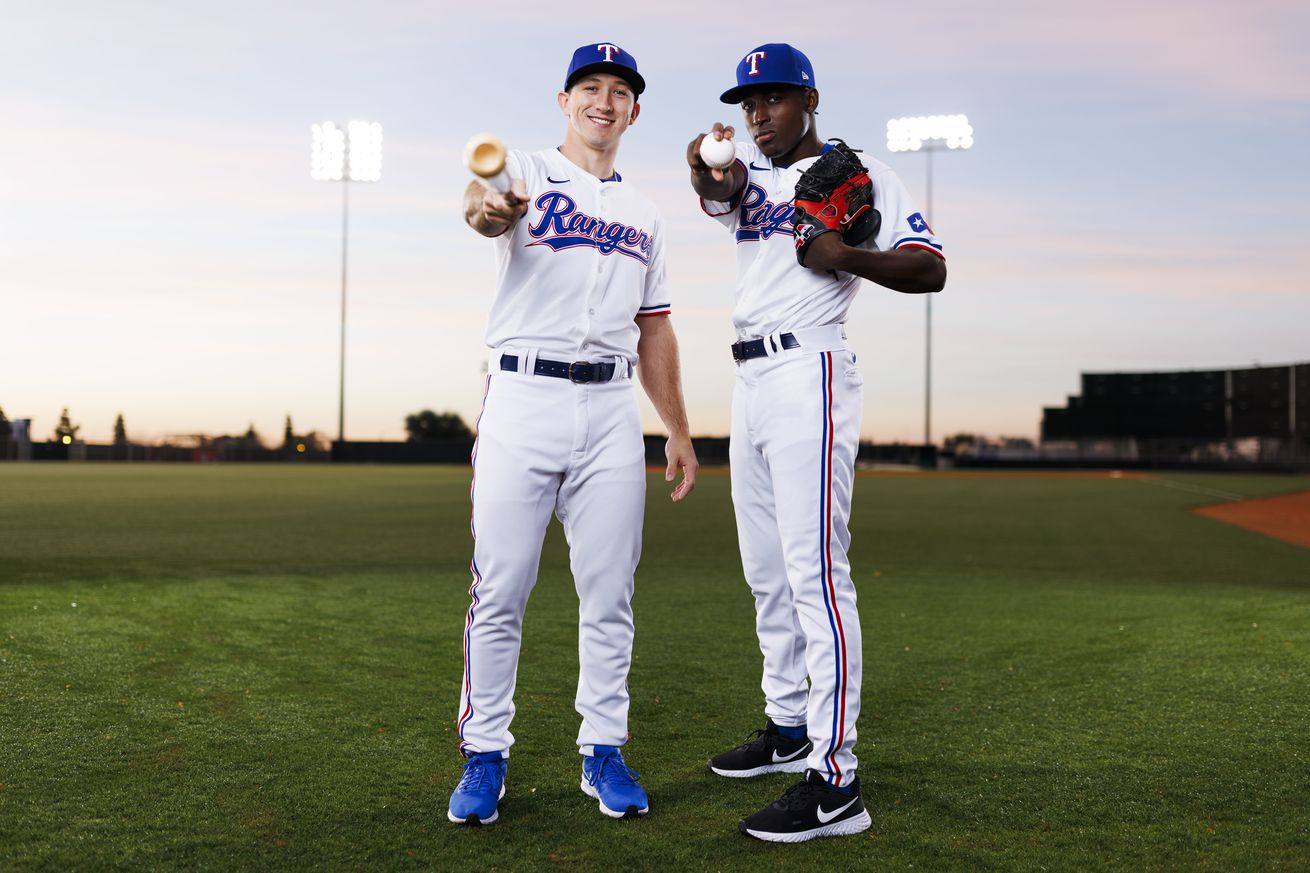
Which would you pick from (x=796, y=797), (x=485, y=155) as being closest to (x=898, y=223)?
(x=485, y=155)

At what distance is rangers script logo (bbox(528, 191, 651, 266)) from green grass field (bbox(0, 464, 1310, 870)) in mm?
1581

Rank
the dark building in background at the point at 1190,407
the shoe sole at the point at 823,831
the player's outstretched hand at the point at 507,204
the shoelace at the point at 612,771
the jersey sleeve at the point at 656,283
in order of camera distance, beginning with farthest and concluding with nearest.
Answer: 1. the dark building in background at the point at 1190,407
2. the jersey sleeve at the point at 656,283
3. the shoelace at the point at 612,771
4. the shoe sole at the point at 823,831
5. the player's outstretched hand at the point at 507,204

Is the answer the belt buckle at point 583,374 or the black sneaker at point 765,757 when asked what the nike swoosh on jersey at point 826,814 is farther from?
the belt buckle at point 583,374

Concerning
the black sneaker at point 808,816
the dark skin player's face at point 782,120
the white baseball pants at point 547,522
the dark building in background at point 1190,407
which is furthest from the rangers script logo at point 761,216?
the dark building in background at point 1190,407

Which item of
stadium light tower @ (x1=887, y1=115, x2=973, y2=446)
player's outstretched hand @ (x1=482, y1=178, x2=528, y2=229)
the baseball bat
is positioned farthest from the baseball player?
stadium light tower @ (x1=887, y1=115, x2=973, y2=446)

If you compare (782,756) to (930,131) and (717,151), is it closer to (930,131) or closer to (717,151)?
(717,151)

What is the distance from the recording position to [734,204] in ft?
10.1

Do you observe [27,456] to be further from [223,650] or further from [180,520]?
[223,650]

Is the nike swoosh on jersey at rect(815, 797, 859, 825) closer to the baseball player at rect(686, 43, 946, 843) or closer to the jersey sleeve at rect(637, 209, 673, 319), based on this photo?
the baseball player at rect(686, 43, 946, 843)

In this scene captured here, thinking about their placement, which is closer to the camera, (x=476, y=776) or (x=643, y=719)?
(x=476, y=776)

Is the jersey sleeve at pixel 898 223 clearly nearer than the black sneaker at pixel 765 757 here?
Yes

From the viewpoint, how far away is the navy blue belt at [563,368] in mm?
2877

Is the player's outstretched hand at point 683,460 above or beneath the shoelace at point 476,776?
above

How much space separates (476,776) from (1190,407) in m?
76.9
